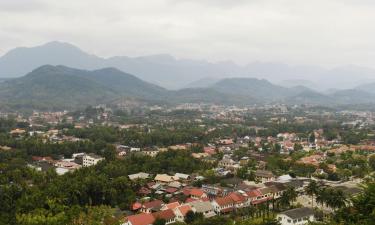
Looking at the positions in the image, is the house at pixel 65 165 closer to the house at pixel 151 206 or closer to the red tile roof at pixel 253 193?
the house at pixel 151 206

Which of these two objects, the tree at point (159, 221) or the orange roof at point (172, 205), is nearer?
the tree at point (159, 221)

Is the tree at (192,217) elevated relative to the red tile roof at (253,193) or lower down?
lower down

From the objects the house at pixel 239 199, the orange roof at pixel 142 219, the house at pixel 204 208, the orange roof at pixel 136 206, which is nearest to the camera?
the orange roof at pixel 142 219

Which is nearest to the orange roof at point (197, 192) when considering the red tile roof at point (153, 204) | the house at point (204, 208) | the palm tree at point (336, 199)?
the house at point (204, 208)

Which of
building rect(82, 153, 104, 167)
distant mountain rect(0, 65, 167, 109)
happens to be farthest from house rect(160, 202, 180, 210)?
distant mountain rect(0, 65, 167, 109)

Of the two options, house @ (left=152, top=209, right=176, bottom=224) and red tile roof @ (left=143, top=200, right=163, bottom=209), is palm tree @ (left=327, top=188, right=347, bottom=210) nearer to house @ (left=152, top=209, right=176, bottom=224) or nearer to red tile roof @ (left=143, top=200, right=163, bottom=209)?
house @ (left=152, top=209, right=176, bottom=224)

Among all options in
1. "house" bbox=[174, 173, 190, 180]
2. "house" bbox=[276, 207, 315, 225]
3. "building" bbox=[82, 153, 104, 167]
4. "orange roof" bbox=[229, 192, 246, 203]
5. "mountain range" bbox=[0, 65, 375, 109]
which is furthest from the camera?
"mountain range" bbox=[0, 65, 375, 109]
